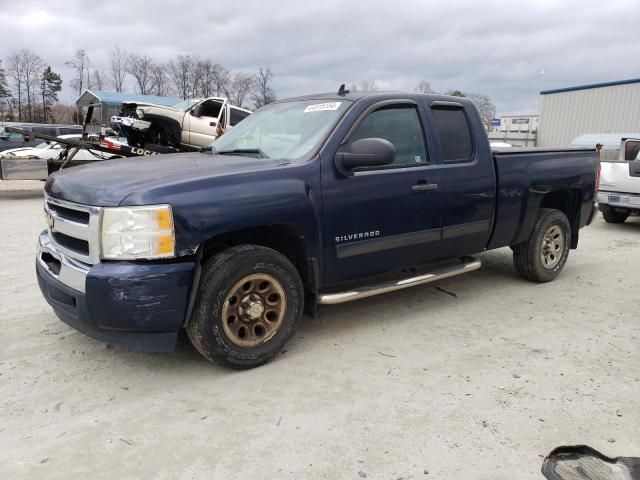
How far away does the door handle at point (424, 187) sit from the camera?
4164mm

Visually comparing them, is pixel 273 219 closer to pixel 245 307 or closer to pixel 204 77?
pixel 245 307

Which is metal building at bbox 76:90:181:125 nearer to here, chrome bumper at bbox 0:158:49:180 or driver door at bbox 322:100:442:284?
chrome bumper at bbox 0:158:49:180

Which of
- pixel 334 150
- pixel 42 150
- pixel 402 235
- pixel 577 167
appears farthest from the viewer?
pixel 42 150

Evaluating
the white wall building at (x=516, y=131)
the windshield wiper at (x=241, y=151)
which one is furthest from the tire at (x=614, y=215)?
the white wall building at (x=516, y=131)

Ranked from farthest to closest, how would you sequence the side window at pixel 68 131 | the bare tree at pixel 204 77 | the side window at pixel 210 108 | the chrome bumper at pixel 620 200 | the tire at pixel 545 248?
the bare tree at pixel 204 77 < the side window at pixel 68 131 < the side window at pixel 210 108 < the chrome bumper at pixel 620 200 < the tire at pixel 545 248

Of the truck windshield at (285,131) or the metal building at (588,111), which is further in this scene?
the metal building at (588,111)

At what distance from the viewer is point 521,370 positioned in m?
3.55

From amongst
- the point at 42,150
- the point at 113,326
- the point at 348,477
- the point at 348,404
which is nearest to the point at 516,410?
the point at 348,404

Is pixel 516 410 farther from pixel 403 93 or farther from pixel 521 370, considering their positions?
pixel 403 93

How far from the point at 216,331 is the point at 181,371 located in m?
0.48

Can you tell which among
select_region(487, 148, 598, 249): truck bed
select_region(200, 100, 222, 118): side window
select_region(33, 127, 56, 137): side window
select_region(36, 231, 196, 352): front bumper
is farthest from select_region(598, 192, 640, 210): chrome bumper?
select_region(33, 127, 56, 137): side window

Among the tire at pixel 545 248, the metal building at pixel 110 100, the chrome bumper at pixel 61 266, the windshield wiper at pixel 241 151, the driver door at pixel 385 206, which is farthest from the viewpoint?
the metal building at pixel 110 100

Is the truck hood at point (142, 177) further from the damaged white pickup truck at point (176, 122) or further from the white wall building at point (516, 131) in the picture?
the white wall building at point (516, 131)

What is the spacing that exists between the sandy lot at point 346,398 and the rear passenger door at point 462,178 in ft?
2.29
